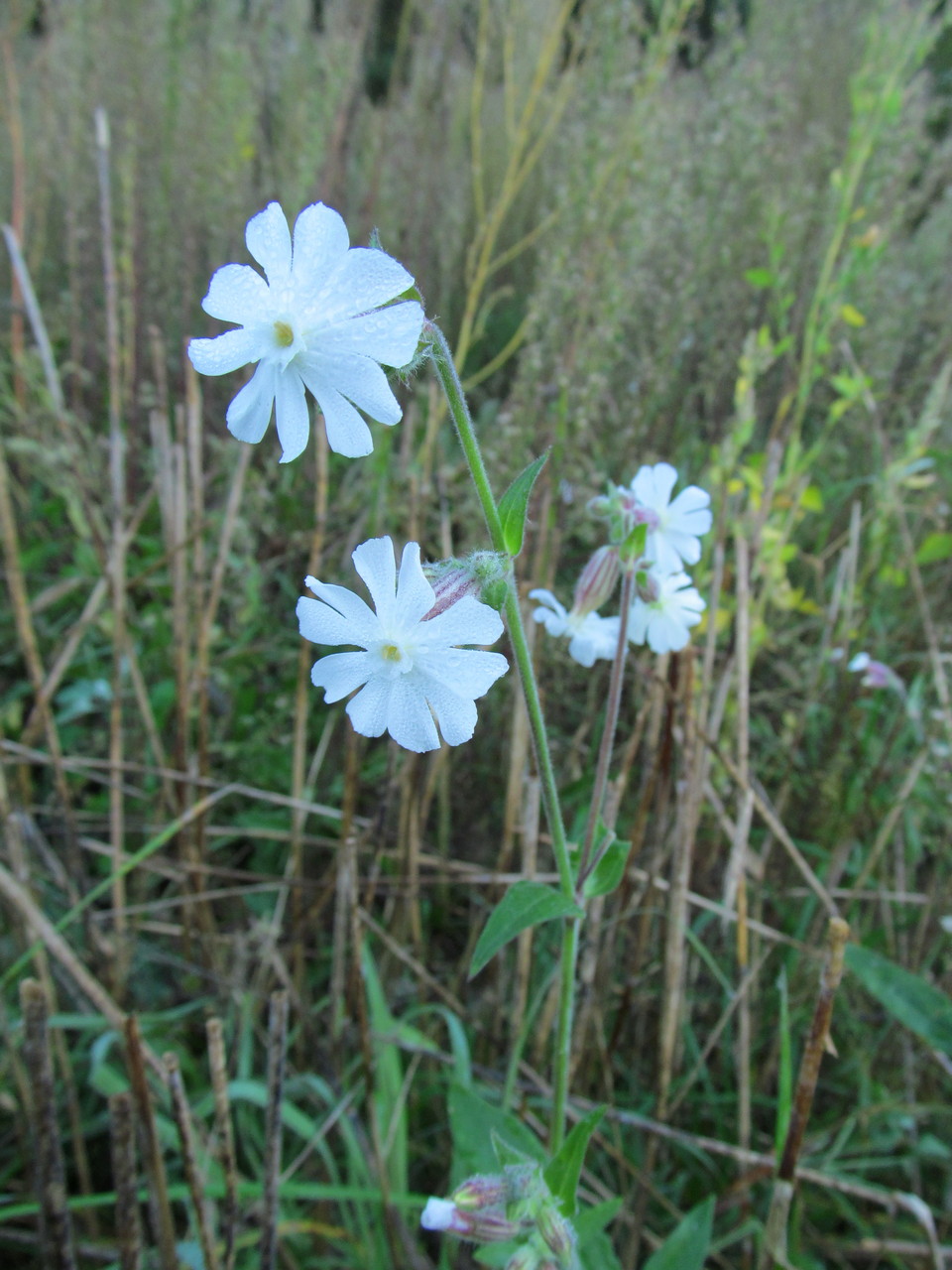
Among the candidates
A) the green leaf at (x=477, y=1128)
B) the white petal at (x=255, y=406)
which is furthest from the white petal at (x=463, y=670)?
the green leaf at (x=477, y=1128)

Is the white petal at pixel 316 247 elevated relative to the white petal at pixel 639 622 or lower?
elevated

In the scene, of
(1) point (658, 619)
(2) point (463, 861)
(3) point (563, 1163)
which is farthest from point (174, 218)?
(3) point (563, 1163)

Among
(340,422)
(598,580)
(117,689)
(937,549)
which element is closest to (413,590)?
(340,422)

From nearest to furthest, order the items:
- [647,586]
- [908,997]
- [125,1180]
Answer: [125,1180]
[647,586]
[908,997]

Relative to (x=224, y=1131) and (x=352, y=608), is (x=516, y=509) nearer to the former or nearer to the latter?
(x=352, y=608)

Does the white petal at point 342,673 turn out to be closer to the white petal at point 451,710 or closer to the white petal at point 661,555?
the white petal at point 451,710
